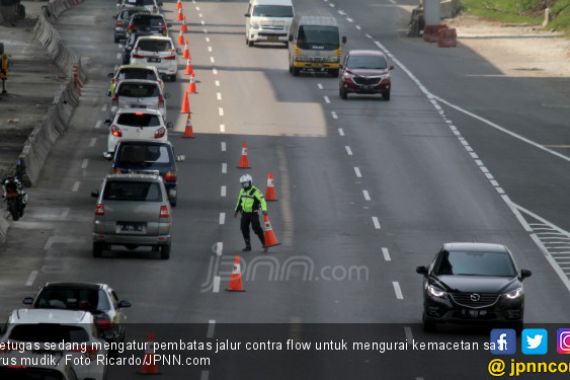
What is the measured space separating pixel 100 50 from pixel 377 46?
13.7 m

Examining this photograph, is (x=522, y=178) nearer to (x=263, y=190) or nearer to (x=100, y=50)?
(x=263, y=190)

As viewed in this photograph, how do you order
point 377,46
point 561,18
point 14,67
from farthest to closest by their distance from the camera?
point 561,18
point 377,46
point 14,67

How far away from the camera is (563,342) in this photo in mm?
30219

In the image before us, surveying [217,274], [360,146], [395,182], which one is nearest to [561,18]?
[360,146]

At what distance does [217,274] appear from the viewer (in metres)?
37.2

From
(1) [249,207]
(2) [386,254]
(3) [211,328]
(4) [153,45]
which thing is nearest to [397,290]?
(2) [386,254]

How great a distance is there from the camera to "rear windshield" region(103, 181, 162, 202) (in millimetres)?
38375

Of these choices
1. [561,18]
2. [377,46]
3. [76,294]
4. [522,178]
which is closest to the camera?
[76,294]

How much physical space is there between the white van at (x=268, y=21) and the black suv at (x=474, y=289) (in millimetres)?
52305

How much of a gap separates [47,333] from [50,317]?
41cm

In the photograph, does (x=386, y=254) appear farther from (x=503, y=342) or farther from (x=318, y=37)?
(x=318, y=37)

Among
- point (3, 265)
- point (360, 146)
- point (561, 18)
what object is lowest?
point (561, 18)

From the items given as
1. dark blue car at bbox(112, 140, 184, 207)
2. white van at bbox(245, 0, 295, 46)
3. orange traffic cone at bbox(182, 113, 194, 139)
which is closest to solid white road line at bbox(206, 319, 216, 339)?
dark blue car at bbox(112, 140, 184, 207)

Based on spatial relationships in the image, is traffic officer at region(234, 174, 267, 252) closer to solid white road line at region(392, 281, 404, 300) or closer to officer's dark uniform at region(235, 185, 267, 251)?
officer's dark uniform at region(235, 185, 267, 251)
